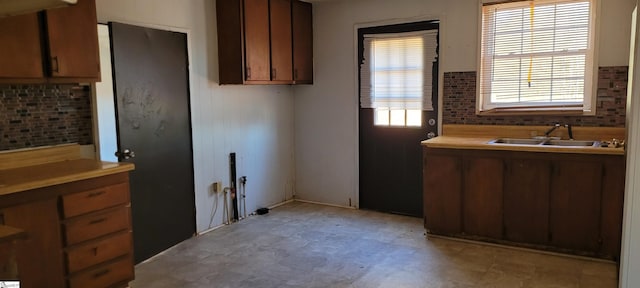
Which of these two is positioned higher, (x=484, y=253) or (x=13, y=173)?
(x=13, y=173)

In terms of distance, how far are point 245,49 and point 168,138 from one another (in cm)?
108

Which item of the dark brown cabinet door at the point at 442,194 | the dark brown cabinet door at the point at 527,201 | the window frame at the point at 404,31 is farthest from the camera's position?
the window frame at the point at 404,31

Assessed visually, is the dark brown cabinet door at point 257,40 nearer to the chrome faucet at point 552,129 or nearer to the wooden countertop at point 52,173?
the wooden countertop at point 52,173

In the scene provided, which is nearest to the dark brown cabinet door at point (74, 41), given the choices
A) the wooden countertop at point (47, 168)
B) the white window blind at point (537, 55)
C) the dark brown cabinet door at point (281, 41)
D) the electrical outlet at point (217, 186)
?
the wooden countertop at point (47, 168)

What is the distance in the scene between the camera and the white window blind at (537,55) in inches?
159

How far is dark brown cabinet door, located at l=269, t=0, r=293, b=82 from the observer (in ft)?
15.7

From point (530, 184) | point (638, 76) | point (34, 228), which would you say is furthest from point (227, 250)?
point (638, 76)

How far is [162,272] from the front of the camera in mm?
3566

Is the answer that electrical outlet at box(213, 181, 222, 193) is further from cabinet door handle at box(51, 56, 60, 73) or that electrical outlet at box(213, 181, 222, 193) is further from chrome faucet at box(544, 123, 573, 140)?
chrome faucet at box(544, 123, 573, 140)

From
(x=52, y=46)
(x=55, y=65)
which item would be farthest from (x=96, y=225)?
(x=52, y=46)

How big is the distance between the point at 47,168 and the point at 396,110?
3.22 meters

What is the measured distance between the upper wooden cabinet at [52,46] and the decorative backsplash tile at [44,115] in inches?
11.6

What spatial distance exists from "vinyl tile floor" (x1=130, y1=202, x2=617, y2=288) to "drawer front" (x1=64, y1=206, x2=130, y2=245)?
500mm

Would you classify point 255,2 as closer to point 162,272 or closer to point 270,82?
point 270,82
